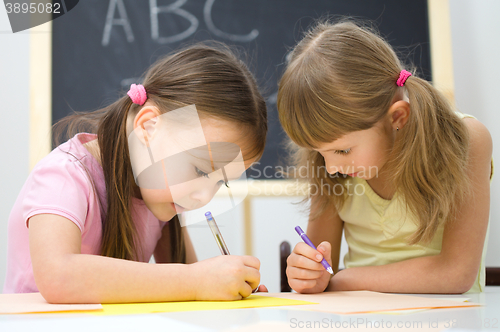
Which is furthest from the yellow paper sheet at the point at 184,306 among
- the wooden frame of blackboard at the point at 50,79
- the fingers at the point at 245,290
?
the wooden frame of blackboard at the point at 50,79

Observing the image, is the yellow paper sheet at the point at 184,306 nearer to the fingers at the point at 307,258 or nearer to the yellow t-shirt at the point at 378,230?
the fingers at the point at 307,258

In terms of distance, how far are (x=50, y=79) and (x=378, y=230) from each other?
1169mm

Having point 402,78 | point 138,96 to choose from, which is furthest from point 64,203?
point 402,78

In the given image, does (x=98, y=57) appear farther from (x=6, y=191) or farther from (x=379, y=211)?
(x=379, y=211)

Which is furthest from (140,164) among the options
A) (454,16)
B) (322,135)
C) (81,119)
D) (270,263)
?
(454,16)

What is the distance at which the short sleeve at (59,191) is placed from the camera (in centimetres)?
57

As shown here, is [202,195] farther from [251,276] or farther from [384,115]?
[384,115]

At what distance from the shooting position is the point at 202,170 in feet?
2.27

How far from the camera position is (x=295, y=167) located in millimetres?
973

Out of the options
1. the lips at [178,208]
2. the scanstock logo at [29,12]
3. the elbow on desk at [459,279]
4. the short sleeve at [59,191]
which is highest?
the scanstock logo at [29,12]

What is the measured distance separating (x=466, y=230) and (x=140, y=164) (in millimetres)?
579

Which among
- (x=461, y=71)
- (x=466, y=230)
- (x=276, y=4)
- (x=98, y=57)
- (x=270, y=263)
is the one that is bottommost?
(x=270, y=263)

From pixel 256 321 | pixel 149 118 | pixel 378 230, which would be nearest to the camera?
pixel 256 321

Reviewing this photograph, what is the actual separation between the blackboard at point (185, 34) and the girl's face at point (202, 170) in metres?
0.67
